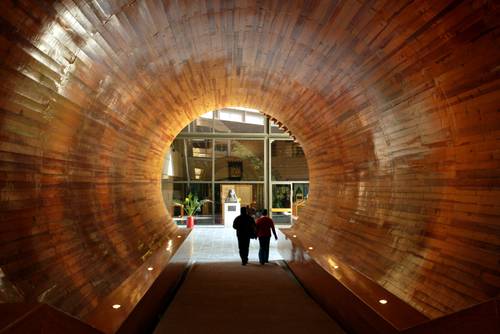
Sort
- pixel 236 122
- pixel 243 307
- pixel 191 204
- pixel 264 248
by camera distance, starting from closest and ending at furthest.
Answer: pixel 243 307 < pixel 264 248 < pixel 191 204 < pixel 236 122

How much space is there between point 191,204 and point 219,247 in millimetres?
5375

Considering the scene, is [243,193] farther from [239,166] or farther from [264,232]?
[264,232]

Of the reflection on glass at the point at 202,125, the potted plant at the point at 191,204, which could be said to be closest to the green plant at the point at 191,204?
the potted plant at the point at 191,204

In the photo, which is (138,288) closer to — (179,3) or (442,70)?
(179,3)

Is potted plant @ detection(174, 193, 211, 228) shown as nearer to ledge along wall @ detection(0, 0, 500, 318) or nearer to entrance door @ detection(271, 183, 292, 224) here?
entrance door @ detection(271, 183, 292, 224)

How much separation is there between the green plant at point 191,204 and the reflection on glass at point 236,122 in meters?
2.78

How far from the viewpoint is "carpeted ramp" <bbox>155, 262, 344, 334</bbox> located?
12.4 ft

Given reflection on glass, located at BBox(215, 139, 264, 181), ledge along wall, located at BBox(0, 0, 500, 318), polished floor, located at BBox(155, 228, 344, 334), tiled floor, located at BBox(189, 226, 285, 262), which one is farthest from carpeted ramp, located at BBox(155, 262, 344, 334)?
reflection on glass, located at BBox(215, 139, 264, 181)

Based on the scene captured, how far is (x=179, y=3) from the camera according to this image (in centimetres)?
387

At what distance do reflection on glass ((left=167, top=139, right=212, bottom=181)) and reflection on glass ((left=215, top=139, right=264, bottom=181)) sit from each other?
0.36 m

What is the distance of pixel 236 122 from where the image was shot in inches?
617

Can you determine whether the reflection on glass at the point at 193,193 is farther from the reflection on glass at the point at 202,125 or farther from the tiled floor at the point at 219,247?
the tiled floor at the point at 219,247

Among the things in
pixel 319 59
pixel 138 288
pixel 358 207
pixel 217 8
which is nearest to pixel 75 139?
pixel 138 288

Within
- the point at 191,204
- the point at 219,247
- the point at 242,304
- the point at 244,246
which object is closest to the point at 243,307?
the point at 242,304
